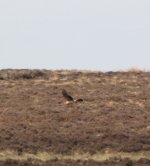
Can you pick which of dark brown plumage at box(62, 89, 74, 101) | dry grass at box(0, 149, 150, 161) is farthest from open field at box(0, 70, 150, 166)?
dark brown plumage at box(62, 89, 74, 101)

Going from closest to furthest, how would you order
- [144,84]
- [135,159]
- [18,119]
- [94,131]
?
1. [135,159]
2. [94,131]
3. [18,119]
4. [144,84]

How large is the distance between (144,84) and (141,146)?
14.6 m

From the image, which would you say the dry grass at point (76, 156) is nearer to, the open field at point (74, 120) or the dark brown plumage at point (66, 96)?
the open field at point (74, 120)

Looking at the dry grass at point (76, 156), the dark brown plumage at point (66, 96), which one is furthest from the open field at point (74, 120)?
the dark brown plumage at point (66, 96)

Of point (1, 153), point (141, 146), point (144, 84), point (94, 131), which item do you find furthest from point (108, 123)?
point (144, 84)

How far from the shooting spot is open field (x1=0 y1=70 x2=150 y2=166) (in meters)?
28.4

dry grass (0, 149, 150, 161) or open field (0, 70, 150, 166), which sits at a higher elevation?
open field (0, 70, 150, 166)

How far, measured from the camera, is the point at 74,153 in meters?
28.6

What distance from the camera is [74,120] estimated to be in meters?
33.8

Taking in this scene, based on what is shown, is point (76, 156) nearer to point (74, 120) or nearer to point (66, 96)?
point (74, 120)

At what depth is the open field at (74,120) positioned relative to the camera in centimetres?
2836

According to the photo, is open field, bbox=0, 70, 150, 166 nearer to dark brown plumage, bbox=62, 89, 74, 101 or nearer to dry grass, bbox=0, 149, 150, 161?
dry grass, bbox=0, 149, 150, 161

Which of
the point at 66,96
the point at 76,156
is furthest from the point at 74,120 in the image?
the point at 76,156

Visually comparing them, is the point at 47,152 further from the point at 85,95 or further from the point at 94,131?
the point at 85,95
